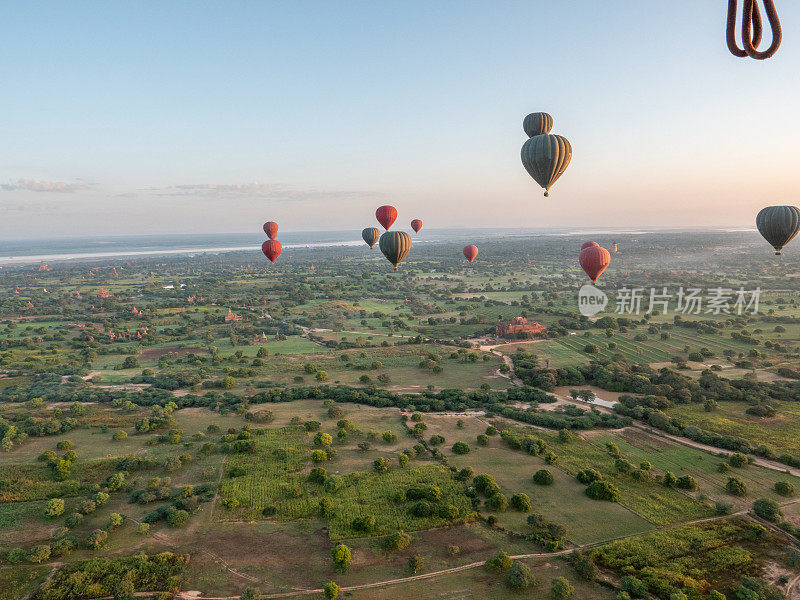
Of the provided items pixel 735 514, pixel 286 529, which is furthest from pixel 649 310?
pixel 286 529

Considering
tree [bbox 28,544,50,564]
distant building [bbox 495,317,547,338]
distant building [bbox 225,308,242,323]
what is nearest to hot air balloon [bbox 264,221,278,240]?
distant building [bbox 225,308,242,323]

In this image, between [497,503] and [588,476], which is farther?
[588,476]

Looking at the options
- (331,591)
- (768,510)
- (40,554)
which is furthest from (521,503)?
(40,554)

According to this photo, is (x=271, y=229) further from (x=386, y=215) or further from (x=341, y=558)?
(x=341, y=558)

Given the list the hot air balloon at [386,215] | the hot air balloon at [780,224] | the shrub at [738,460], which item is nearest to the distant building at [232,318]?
the hot air balloon at [386,215]

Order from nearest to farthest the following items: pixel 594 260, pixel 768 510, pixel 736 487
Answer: pixel 768 510
pixel 736 487
pixel 594 260

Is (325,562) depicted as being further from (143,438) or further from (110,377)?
(110,377)
